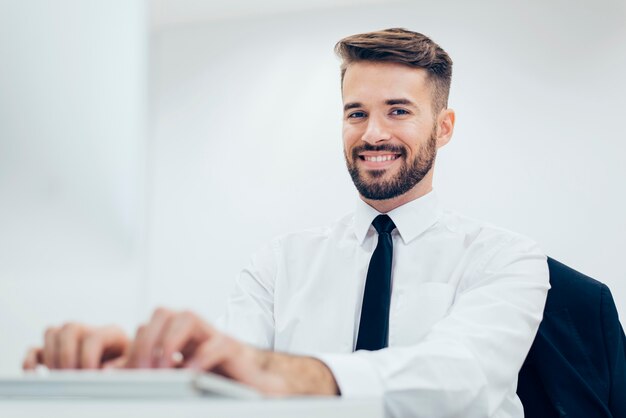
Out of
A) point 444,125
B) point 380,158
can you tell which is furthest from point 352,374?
point 444,125

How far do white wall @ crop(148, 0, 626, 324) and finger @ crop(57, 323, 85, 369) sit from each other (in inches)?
103

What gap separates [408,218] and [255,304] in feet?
1.03

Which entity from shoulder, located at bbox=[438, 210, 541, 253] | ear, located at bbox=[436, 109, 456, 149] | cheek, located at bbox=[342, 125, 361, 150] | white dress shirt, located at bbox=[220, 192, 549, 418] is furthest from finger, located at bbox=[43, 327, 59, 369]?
ear, located at bbox=[436, 109, 456, 149]

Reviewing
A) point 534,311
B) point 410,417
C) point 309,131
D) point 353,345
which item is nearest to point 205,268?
point 309,131

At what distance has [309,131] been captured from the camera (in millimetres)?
3318

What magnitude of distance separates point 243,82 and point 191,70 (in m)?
0.27

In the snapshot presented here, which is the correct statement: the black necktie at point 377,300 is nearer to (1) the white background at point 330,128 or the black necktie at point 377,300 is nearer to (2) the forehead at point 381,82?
(2) the forehead at point 381,82

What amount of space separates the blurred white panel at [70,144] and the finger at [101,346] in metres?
0.03

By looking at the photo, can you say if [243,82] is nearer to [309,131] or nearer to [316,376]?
[309,131]

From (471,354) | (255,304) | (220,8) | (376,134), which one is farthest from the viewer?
(220,8)

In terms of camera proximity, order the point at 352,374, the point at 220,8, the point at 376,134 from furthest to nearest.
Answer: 1. the point at 220,8
2. the point at 376,134
3. the point at 352,374

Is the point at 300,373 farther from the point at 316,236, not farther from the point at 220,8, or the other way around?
the point at 220,8

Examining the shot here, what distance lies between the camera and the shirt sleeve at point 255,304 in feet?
4.48

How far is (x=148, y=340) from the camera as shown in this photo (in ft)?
1.54
